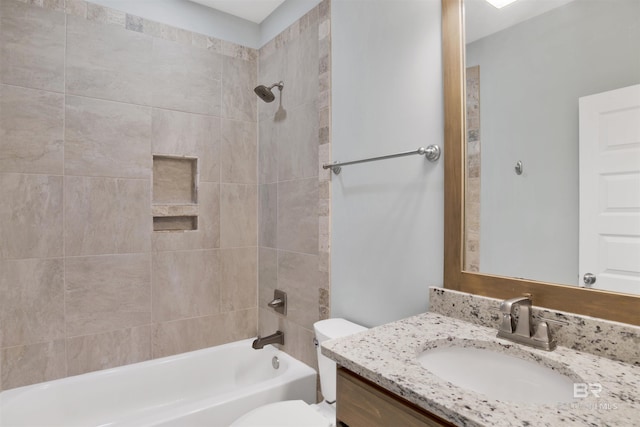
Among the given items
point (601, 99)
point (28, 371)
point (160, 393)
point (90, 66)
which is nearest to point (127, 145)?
point (90, 66)

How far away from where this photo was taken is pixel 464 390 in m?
0.72

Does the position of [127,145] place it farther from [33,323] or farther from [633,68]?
[633,68]

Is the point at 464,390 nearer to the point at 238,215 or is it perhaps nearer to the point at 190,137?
the point at 238,215

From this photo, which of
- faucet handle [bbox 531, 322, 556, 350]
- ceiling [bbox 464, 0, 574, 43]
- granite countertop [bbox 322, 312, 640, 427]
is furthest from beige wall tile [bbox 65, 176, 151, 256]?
faucet handle [bbox 531, 322, 556, 350]

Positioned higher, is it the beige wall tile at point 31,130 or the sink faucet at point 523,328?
the beige wall tile at point 31,130

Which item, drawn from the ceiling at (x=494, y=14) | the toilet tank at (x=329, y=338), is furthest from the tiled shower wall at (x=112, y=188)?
the ceiling at (x=494, y=14)

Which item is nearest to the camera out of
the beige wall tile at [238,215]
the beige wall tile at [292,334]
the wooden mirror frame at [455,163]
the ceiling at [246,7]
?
the wooden mirror frame at [455,163]

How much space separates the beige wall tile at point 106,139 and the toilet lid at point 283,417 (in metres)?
1.42

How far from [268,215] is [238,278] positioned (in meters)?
0.48

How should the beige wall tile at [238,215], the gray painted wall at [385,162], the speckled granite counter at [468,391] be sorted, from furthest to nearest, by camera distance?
1. the beige wall tile at [238,215]
2. the gray painted wall at [385,162]
3. the speckled granite counter at [468,391]

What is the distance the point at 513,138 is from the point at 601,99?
0.76 ft

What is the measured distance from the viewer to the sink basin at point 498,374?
0.84 m

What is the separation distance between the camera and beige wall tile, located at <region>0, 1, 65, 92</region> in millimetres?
1709

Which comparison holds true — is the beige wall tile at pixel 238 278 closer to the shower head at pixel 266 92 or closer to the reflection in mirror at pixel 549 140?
the shower head at pixel 266 92
